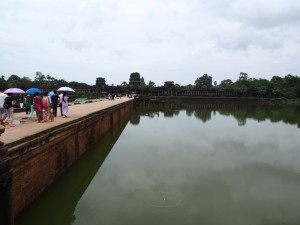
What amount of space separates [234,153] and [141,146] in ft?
13.3

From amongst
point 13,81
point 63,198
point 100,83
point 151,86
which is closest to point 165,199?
point 63,198

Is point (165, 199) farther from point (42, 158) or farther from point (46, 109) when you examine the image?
point (46, 109)

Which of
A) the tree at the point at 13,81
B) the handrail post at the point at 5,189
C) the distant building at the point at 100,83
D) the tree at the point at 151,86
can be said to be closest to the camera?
the handrail post at the point at 5,189

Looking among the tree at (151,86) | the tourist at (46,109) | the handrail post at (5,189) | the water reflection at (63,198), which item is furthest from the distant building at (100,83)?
the handrail post at (5,189)

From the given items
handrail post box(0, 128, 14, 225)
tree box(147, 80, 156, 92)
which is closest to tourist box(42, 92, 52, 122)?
handrail post box(0, 128, 14, 225)

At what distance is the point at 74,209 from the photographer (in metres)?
6.46

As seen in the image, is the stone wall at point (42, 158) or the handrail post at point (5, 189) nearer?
the handrail post at point (5, 189)

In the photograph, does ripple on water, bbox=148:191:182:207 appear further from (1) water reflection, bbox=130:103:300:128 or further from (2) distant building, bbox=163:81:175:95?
(2) distant building, bbox=163:81:175:95

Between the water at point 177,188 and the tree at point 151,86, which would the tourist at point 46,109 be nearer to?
the water at point 177,188

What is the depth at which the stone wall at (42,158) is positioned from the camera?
16.5ft

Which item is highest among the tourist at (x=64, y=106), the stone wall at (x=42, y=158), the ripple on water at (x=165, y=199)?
the tourist at (x=64, y=106)

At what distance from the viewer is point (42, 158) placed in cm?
616

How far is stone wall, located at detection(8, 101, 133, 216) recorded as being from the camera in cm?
504

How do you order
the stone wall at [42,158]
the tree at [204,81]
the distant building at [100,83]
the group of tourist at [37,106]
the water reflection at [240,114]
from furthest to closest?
the tree at [204,81] → the distant building at [100,83] → the water reflection at [240,114] → the group of tourist at [37,106] → the stone wall at [42,158]
